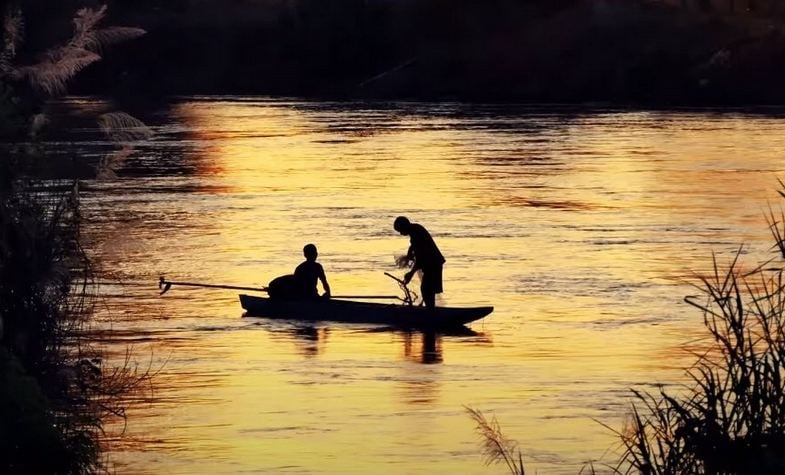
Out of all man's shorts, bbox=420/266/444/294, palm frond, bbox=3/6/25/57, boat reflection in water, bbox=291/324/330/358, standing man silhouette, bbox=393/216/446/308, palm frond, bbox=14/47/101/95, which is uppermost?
palm frond, bbox=3/6/25/57

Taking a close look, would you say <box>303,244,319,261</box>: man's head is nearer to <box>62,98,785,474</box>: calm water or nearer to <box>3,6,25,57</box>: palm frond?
<box>62,98,785,474</box>: calm water

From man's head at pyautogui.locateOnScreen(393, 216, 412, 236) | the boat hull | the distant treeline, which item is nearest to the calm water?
the boat hull

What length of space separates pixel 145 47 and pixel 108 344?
270 ft

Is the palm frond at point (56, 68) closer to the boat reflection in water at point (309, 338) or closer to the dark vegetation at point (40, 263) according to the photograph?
the dark vegetation at point (40, 263)

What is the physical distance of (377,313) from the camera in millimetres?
26953

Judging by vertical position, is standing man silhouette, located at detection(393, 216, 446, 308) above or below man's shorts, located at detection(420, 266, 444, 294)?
above

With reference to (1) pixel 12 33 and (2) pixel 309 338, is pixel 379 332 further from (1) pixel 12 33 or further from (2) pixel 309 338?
(1) pixel 12 33

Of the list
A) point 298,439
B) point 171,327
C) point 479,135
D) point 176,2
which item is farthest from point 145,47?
point 298,439

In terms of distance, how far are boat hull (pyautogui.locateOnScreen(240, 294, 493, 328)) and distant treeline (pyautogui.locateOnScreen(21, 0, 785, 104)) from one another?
5866 centimetres

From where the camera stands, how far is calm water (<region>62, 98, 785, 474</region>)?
20625 millimetres

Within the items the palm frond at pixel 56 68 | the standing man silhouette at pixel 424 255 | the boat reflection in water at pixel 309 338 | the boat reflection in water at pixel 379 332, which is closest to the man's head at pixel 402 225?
the standing man silhouette at pixel 424 255

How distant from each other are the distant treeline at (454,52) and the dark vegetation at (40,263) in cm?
6864

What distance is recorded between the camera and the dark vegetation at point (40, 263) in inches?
597

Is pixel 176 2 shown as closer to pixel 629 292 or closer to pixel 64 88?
pixel 629 292
